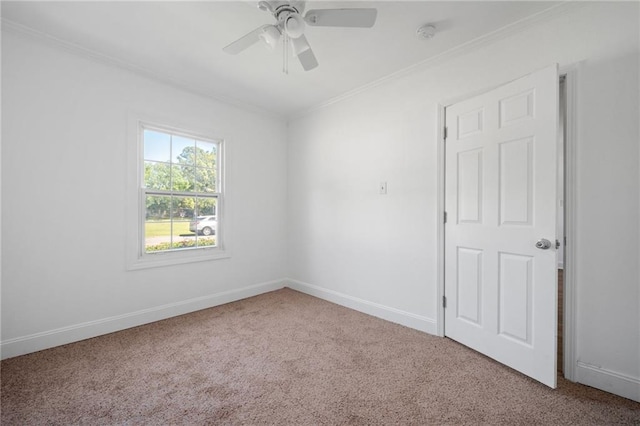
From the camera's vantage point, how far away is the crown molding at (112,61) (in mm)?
2211

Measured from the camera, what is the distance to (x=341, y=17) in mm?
1626

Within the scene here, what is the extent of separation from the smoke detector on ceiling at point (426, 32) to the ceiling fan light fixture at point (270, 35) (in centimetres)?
116

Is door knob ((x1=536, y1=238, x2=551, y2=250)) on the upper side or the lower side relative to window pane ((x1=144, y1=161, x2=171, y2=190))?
lower

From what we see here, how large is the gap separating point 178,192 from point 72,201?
3.06 feet

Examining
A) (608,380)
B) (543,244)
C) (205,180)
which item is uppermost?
(205,180)

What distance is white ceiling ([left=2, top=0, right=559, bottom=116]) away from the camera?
1977 millimetres

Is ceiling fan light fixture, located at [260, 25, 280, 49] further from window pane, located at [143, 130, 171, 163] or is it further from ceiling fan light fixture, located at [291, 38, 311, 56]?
window pane, located at [143, 130, 171, 163]

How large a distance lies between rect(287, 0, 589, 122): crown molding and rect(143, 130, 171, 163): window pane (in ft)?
6.90

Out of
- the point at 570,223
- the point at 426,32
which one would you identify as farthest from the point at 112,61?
the point at 570,223

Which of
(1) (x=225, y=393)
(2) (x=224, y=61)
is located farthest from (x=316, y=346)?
(2) (x=224, y=61)

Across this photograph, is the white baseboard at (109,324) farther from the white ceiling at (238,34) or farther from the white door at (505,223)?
the white door at (505,223)

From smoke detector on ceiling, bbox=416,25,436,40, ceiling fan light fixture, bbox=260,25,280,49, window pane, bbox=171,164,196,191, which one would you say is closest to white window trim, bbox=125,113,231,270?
window pane, bbox=171,164,196,191

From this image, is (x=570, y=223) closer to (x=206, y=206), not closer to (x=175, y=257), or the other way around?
(x=206, y=206)

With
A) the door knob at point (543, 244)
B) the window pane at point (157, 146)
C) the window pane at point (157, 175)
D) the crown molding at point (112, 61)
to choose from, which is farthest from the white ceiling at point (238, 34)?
the door knob at point (543, 244)
